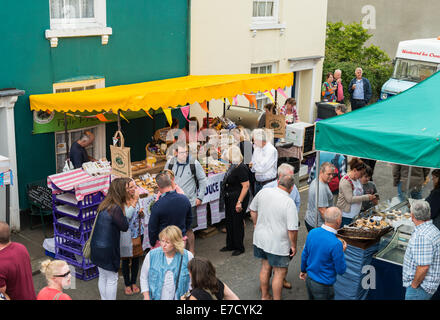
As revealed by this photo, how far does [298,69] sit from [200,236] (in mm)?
8392

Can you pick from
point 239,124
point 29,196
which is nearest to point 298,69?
point 239,124

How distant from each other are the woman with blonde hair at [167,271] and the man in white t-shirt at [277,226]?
5.66ft

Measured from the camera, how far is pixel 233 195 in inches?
336

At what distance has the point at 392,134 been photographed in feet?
22.2

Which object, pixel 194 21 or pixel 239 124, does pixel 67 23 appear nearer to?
pixel 194 21

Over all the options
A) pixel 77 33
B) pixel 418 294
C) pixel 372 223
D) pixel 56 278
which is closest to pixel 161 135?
pixel 77 33

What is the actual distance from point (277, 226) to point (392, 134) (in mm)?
1788

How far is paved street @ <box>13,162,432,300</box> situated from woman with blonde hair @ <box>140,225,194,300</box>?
2.27m

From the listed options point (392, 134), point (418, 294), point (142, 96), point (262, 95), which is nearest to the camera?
point (418, 294)

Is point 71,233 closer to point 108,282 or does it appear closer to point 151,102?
point 108,282

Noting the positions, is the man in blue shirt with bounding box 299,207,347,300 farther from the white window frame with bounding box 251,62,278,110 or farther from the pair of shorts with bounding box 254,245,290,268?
the white window frame with bounding box 251,62,278,110

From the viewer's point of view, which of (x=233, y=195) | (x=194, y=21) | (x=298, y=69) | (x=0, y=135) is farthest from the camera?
(x=298, y=69)

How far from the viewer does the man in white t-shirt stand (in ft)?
21.5

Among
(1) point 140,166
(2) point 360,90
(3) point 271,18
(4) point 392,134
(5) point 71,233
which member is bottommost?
(5) point 71,233
